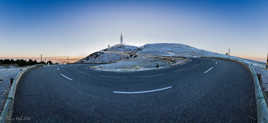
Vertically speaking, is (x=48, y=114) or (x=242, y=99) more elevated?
(x=242, y=99)

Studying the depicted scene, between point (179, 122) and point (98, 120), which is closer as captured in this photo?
point (179, 122)

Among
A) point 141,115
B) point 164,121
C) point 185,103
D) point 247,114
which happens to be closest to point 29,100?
point 141,115

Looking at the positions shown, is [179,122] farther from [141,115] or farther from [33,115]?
[33,115]

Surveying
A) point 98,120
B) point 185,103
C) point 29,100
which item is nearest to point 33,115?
point 29,100

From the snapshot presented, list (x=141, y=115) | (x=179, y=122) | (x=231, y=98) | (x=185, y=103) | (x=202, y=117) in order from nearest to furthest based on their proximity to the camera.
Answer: (x=179, y=122), (x=202, y=117), (x=141, y=115), (x=185, y=103), (x=231, y=98)

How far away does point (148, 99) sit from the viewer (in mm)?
4387

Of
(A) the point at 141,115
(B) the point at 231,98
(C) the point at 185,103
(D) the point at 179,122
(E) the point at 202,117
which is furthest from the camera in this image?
(B) the point at 231,98

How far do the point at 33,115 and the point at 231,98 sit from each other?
6.23 m

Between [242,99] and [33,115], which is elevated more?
[242,99]

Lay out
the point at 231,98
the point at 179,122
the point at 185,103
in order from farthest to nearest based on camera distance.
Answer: the point at 231,98 < the point at 185,103 < the point at 179,122

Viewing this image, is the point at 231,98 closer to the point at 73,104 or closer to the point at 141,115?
the point at 141,115

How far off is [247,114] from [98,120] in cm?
383

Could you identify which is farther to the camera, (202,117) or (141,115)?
(141,115)

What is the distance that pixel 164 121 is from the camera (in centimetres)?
288
